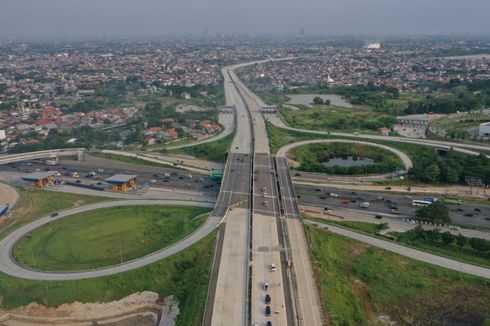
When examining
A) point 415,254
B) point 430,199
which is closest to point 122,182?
point 415,254

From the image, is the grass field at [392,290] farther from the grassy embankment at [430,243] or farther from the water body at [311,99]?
the water body at [311,99]

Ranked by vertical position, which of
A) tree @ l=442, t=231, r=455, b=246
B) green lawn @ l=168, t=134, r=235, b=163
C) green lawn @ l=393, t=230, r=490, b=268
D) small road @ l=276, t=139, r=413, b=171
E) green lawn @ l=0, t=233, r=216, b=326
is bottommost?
green lawn @ l=0, t=233, r=216, b=326

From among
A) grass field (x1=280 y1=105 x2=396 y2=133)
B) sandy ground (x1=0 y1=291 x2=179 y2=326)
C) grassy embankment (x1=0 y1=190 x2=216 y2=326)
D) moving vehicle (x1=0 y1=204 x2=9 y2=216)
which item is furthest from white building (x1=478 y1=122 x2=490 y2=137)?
moving vehicle (x1=0 y1=204 x2=9 y2=216)

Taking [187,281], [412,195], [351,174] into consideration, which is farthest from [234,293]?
[351,174]

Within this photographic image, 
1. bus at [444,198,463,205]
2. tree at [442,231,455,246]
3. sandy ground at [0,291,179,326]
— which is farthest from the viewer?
bus at [444,198,463,205]

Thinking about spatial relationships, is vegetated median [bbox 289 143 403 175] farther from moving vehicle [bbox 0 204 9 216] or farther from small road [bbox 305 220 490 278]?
moving vehicle [bbox 0 204 9 216]

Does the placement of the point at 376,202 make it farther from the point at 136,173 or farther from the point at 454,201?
the point at 136,173

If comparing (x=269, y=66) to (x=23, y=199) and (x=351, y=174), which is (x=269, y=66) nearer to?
(x=351, y=174)
